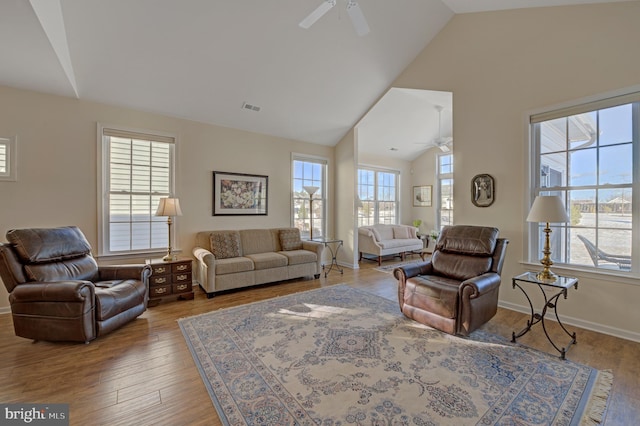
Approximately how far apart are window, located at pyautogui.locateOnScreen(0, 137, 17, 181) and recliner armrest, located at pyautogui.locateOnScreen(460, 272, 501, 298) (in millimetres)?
5206

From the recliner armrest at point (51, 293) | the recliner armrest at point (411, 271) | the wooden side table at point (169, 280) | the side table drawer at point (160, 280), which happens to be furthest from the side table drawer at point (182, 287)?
the recliner armrest at point (411, 271)

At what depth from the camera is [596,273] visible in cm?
302

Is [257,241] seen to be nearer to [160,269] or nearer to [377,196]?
[160,269]

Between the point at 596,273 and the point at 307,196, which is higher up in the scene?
the point at 307,196

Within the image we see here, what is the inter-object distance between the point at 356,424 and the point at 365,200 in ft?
20.6

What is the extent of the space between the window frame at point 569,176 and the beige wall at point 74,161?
4471mm

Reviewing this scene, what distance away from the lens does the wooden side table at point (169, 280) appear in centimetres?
373

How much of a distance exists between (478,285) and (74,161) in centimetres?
503

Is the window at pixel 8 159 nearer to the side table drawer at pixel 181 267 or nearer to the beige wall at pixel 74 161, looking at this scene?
the beige wall at pixel 74 161

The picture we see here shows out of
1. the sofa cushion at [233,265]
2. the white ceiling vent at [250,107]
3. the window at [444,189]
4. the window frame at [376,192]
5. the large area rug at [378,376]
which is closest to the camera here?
the large area rug at [378,376]

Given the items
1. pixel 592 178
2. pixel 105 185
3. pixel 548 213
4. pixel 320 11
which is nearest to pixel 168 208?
pixel 105 185

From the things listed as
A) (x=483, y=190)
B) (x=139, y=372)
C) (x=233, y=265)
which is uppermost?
(x=483, y=190)

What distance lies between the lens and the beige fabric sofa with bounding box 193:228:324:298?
13.5ft

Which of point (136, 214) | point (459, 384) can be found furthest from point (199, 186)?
point (459, 384)
